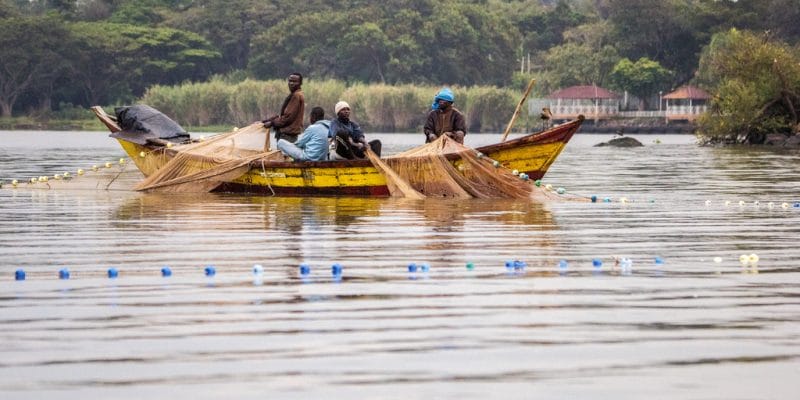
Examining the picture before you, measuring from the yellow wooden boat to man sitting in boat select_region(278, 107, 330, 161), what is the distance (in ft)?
0.55

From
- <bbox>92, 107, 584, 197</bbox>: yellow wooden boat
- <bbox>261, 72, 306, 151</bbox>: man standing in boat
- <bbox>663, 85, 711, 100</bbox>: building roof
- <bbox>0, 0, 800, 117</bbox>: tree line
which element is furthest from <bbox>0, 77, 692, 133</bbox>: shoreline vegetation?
<bbox>92, 107, 584, 197</bbox>: yellow wooden boat

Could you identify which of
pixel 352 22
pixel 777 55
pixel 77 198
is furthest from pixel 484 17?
pixel 77 198

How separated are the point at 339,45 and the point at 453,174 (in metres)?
74.9

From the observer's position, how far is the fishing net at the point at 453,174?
20078 millimetres

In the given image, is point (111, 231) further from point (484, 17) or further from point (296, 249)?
point (484, 17)

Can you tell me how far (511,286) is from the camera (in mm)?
10570

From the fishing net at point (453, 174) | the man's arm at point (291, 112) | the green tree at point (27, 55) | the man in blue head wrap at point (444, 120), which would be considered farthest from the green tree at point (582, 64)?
the fishing net at point (453, 174)

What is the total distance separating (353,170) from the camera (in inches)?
800

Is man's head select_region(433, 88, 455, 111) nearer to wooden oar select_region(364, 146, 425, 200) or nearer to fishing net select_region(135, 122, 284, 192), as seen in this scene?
wooden oar select_region(364, 146, 425, 200)

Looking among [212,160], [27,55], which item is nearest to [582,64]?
[27,55]

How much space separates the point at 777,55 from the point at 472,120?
36.6m

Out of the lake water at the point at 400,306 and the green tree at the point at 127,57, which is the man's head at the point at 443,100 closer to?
the lake water at the point at 400,306

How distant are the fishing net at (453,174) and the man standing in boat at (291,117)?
64.8 inches

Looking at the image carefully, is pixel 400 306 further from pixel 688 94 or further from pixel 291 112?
pixel 688 94
